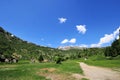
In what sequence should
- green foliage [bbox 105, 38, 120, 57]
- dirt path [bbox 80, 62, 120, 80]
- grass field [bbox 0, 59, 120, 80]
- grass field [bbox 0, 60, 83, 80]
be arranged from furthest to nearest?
green foliage [bbox 105, 38, 120, 57] → grass field [bbox 0, 60, 83, 80] → grass field [bbox 0, 59, 120, 80] → dirt path [bbox 80, 62, 120, 80]

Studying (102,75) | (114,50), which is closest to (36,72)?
(102,75)

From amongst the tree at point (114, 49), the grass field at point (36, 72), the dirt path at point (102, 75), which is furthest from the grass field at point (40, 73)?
the tree at point (114, 49)

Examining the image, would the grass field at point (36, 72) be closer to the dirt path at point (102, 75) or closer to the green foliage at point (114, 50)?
the dirt path at point (102, 75)

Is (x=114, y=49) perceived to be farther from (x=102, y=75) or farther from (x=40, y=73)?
(x=40, y=73)

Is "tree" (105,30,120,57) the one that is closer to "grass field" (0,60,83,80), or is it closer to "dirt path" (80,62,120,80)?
"grass field" (0,60,83,80)

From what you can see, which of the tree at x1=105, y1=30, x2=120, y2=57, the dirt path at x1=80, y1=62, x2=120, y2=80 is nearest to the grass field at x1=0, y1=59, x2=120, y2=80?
the dirt path at x1=80, y1=62, x2=120, y2=80

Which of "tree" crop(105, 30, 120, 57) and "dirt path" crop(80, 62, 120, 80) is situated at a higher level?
"tree" crop(105, 30, 120, 57)

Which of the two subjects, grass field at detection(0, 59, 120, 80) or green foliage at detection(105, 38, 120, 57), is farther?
green foliage at detection(105, 38, 120, 57)

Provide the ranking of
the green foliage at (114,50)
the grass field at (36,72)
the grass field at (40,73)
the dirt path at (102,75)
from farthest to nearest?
1. the green foliage at (114,50)
2. the grass field at (36,72)
3. the grass field at (40,73)
4. the dirt path at (102,75)

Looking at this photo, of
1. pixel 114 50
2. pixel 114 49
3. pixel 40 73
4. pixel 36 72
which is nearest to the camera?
pixel 40 73

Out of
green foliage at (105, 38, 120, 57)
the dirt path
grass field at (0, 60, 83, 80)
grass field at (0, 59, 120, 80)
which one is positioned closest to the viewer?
the dirt path

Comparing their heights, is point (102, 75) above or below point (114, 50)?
below

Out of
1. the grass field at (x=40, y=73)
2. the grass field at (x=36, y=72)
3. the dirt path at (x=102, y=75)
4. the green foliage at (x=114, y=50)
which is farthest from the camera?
the green foliage at (x=114, y=50)

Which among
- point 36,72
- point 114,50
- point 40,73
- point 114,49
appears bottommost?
point 40,73
